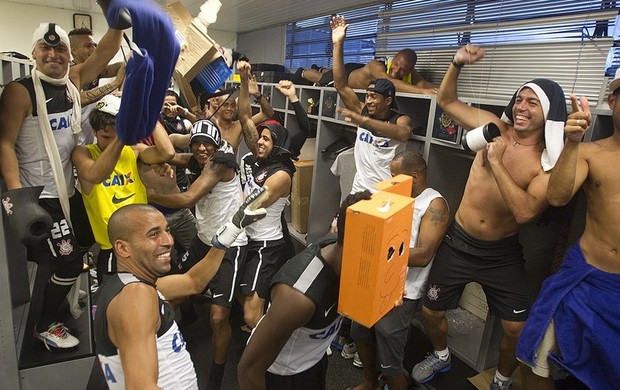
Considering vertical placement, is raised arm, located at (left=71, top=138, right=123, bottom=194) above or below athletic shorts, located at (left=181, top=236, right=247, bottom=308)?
above

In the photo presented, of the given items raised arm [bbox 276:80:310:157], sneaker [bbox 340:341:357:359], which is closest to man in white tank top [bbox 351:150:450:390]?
sneaker [bbox 340:341:357:359]

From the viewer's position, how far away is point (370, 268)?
113 centimetres

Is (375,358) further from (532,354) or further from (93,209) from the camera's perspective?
(93,209)

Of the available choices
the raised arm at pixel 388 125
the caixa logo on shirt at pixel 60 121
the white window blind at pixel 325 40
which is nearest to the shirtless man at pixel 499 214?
the raised arm at pixel 388 125

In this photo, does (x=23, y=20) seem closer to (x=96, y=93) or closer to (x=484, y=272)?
(x=96, y=93)

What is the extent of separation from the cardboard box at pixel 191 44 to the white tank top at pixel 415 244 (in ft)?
4.35

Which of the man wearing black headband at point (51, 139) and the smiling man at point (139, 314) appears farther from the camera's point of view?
the man wearing black headband at point (51, 139)

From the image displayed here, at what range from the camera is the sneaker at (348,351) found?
264 cm

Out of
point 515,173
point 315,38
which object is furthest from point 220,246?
point 315,38

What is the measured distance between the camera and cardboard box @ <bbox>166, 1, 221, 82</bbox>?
1932 mm

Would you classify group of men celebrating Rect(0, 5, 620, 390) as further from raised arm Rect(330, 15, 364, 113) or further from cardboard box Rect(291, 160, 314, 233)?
cardboard box Rect(291, 160, 314, 233)

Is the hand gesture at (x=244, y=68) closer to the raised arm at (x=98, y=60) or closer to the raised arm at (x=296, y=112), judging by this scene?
the raised arm at (x=296, y=112)

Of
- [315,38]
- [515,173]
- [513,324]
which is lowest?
→ [513,324]

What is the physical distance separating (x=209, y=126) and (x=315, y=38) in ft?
12.6
